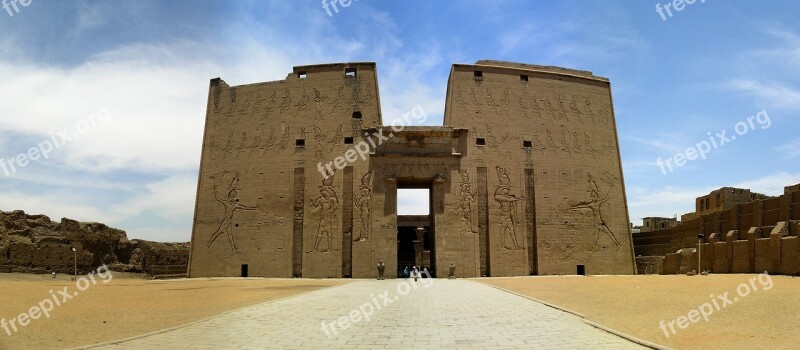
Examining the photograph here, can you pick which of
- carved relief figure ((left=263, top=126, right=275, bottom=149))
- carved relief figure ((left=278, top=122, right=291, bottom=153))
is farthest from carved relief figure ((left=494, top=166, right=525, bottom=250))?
carved relief figure ((left=263, top=126, right=275, bottom=149))

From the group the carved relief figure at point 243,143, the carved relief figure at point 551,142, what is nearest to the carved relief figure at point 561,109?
the carved relief figure at point 551,142

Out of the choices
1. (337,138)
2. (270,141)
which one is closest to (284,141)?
(270,141)

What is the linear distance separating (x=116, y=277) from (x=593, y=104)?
25.1 metres

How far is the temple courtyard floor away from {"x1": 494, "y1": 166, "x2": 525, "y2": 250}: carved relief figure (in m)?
11.4

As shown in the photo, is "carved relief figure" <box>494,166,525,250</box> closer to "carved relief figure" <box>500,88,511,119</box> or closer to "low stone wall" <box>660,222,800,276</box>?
"carved relief figure" <box>500,88,511,119</box>

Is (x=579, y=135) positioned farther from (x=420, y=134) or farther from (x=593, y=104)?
(x=420, y=134)

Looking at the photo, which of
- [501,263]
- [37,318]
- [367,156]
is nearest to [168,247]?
[367,156]

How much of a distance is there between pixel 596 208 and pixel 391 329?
2019cm

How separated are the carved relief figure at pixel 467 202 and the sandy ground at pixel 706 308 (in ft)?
35.0

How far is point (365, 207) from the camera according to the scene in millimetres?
23984

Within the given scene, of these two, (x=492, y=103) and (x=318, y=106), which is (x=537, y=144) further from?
(x=318, y=106)

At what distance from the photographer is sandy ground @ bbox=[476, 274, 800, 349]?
6426 millimetres

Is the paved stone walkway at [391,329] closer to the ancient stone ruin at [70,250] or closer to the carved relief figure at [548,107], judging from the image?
the carved relief figure at [548,107]

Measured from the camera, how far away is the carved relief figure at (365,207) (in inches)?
936
